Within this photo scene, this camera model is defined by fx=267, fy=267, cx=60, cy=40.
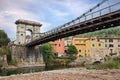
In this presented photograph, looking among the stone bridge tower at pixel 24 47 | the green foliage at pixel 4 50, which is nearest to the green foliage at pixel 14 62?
the stone bridge tower at pixel 24 47

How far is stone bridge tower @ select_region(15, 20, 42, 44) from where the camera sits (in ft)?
225

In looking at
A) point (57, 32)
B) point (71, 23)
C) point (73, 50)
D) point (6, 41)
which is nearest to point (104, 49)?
point (73, 50)

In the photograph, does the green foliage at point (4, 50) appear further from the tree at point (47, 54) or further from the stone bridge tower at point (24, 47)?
the tree at point (47, 54)

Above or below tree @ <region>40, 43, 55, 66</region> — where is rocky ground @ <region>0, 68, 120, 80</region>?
below

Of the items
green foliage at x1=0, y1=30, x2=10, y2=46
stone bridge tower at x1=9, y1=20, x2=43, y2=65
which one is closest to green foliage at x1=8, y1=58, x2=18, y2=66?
stone bridge tower at x1=9, y1=20, x2=43, y2=65

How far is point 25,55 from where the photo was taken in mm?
67438

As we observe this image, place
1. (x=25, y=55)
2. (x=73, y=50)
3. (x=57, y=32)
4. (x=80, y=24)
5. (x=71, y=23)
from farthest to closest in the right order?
1. (x=73, y=50)
2. (x=25, y=55)
3. (x=57, y=32)
4. (x=71, y=23)
5. (x=80, y=24)

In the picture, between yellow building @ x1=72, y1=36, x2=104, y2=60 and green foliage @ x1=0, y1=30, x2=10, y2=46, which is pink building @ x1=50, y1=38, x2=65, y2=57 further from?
green foliage @ x1=0, y1=30, x2=10, y2=46

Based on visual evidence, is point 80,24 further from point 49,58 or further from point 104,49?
point 104,49

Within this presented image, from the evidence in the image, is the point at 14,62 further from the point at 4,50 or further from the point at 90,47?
the point at 90,47

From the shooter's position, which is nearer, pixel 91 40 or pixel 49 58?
pixel 49 58

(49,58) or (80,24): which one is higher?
(80,24)

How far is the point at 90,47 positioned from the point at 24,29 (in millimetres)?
22410

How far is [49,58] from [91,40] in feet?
60.4
